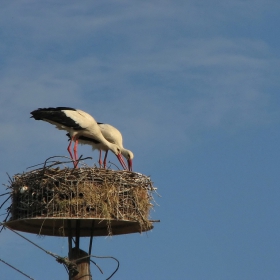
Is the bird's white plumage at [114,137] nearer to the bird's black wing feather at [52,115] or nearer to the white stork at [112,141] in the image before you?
the white stork at [112,141]

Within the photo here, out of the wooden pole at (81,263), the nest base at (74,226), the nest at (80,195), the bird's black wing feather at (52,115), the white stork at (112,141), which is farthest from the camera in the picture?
the white stork at (112,141)

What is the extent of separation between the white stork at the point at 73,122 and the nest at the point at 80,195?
2.88 m

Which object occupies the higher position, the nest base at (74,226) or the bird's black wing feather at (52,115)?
the bird's black wing feather at (52,115)

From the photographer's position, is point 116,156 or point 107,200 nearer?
point 107,200

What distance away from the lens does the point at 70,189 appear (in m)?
11.3

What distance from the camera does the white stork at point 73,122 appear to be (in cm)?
1498

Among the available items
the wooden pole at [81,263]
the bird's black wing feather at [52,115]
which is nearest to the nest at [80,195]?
the wooden pole at [81,263]

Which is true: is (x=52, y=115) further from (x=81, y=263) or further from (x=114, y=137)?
(x=81, y=263)

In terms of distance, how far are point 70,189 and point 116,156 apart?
204 inches

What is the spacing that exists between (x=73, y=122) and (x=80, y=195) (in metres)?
4.06

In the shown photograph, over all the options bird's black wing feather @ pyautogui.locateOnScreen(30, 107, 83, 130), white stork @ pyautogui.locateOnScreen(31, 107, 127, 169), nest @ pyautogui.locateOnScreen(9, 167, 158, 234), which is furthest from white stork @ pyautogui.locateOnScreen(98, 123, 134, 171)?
nest @ pyautogui.locateOnScreen(9, 167, 158, 234)

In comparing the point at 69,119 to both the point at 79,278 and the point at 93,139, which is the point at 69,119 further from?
the point at 79,278

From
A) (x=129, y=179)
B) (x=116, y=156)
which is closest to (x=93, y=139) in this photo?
(x=116, y=156)

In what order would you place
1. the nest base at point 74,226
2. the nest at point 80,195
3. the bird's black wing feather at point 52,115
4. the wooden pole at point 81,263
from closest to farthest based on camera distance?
the nest at point 80,195 → the wooden pole at point 81,263 → the nest base at point 74,226 → the bird's black wing feather at point 52,115
